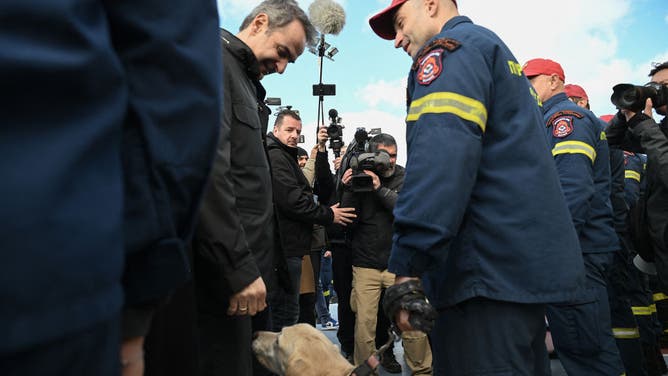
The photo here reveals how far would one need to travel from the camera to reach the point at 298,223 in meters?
4.17

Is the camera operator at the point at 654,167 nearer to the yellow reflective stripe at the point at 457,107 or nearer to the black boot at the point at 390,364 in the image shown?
the yellow reflective stripe at the point at 457,107

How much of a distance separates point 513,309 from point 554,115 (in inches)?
93.1

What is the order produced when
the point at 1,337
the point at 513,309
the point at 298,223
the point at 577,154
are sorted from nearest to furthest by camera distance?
1. the point at 1,337
2. the point at 513,309
3. the point at 577,154
4. the point at 298,223

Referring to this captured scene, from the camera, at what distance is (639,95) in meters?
3.15

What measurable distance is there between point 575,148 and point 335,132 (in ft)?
8.90

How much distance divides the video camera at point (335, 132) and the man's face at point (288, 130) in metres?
0.68

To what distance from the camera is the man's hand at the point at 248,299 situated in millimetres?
1664

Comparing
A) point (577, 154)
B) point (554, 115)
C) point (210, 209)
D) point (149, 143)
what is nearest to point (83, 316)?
point (149, 143)

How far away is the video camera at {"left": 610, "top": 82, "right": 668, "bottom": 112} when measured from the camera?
3119 millimetres

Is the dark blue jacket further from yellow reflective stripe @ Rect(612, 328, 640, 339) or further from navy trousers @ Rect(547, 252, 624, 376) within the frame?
yellow reflective stripe @ Rect(612, 328, 640, 339)

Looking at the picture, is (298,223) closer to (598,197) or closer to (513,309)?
(598,197)

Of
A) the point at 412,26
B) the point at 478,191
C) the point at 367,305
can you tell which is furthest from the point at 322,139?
the point at 478,191

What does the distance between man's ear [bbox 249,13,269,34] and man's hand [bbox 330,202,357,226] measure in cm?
205

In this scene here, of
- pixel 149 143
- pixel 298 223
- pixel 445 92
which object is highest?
pixel 445 92
